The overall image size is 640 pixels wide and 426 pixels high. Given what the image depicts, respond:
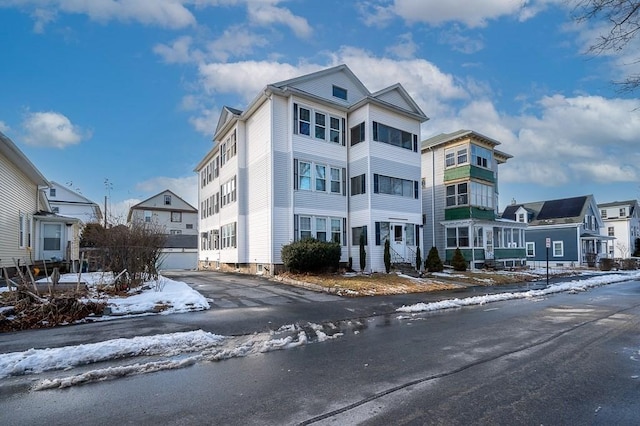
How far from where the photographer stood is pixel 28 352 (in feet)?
21.3

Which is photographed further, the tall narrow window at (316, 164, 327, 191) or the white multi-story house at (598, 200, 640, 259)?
the white multi-story house at (598, 200, 640, 259)

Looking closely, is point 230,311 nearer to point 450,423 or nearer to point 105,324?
point 105,324

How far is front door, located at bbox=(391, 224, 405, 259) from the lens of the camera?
23.7 metres

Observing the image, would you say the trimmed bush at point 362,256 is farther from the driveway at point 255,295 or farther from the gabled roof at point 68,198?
the gabled roof at point 68,198

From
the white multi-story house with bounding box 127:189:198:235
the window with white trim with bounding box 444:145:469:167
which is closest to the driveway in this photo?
the window with white trim with bounding box 444:145:469:167

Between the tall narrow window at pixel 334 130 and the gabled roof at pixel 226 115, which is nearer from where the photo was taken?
the tall narrow window at pixel 334 130

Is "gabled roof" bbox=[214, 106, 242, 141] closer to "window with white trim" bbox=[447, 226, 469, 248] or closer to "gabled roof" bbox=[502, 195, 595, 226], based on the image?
"window with white trim" bbox=[447, 226, 469, 248]

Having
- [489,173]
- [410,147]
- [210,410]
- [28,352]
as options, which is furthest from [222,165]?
Result: [210,410]

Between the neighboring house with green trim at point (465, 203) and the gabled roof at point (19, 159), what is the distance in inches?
1023

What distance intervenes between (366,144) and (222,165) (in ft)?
38.0

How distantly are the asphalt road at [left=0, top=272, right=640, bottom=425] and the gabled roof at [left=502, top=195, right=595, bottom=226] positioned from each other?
3827 cm

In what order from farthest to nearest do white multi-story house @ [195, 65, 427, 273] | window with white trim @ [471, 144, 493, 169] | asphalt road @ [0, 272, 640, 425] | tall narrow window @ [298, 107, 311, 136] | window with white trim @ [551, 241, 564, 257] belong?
window with white trim @ [551, 241, 564, 257] < window with white trim @ [471, 144, 493, 169] < tall narrow window @ [298, 107, 311, 136] < white multi-story house @ [195, 65, 427, 273] < asphalt road @ [0, 272, 640, 425]

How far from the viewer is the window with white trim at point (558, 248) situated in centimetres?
4108

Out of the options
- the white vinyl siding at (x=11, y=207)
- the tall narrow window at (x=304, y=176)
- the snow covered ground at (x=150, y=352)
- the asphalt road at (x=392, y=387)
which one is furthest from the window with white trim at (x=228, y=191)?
the asphalt road at (x=392, y=387)
